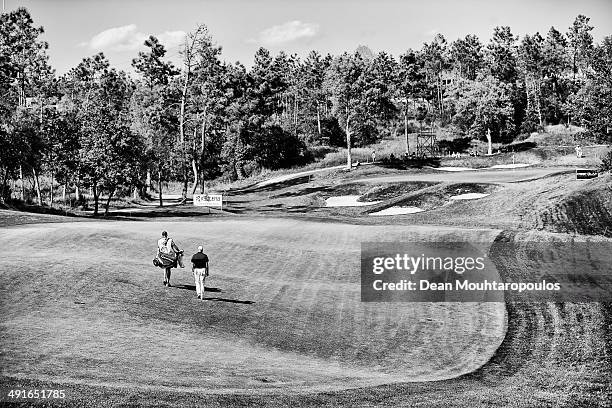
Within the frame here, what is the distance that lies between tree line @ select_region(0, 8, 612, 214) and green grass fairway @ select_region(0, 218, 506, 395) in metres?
27.2

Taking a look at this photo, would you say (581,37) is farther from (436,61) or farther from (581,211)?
(581,211)

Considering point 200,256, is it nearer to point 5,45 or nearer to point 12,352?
point 12,352

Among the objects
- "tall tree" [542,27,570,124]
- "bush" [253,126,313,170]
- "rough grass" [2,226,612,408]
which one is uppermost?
"tall tree" [542,27,570,124]

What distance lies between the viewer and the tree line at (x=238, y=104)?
5850 centimetres

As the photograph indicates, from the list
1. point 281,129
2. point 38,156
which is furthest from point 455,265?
point 281,129

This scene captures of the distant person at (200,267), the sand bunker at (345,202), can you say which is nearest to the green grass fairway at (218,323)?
the distant person at (200,267)

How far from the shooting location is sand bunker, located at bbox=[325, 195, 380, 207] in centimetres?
6270

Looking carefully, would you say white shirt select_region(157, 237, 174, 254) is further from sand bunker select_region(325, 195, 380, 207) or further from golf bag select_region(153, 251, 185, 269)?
sand bunker select_region(325, 195, 380, 207)

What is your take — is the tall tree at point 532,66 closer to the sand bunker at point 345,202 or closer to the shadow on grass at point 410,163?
the shadow on grass at point 410,163

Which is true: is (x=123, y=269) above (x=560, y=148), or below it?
below

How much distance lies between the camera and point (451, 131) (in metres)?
132

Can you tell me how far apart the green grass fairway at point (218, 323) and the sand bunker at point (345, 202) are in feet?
90.0

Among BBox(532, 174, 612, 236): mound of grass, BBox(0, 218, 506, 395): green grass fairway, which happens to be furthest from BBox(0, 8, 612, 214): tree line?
BBox(0, 218, 506, 395): green grass fairway

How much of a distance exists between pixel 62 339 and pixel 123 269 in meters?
9.31
